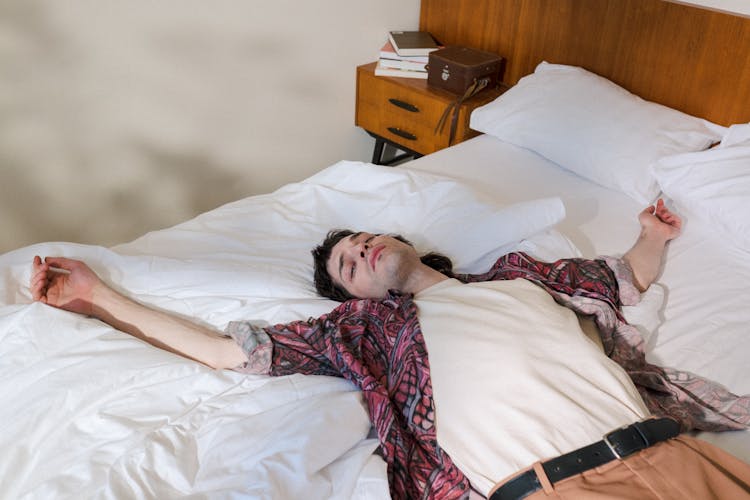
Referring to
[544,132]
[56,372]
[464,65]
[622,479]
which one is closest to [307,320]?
[56,372]

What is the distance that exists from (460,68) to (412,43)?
316 millimetres

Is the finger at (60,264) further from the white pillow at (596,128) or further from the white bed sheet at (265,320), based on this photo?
the white pillow at (596,128)

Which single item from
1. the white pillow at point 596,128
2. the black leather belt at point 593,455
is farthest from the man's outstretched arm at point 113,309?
the white pillow at point 596,128

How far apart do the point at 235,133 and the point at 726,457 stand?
185 cm

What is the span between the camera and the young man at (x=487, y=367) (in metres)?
1.03

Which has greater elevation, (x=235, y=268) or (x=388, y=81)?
(x=388, y=81)

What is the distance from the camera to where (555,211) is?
1.56 m

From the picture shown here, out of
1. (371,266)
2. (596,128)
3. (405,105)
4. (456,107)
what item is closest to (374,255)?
(371,266)

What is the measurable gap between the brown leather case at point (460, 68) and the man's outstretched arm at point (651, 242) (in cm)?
87

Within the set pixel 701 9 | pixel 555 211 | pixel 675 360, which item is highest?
pixel 701 9

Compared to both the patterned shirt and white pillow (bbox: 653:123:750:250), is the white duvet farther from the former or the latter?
white pillow (bbox: 653:123:750:250)

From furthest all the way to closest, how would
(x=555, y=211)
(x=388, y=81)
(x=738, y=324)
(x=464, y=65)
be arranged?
(x=388, y=81), (x=464, y=65), (x=555, y=211), (x=738, y=324)

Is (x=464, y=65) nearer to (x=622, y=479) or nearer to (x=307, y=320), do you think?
(x=307, y=320)

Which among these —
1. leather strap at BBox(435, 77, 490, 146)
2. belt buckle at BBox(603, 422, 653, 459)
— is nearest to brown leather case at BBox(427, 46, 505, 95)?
leather strap at BBox(435, 77, 490, 146)
